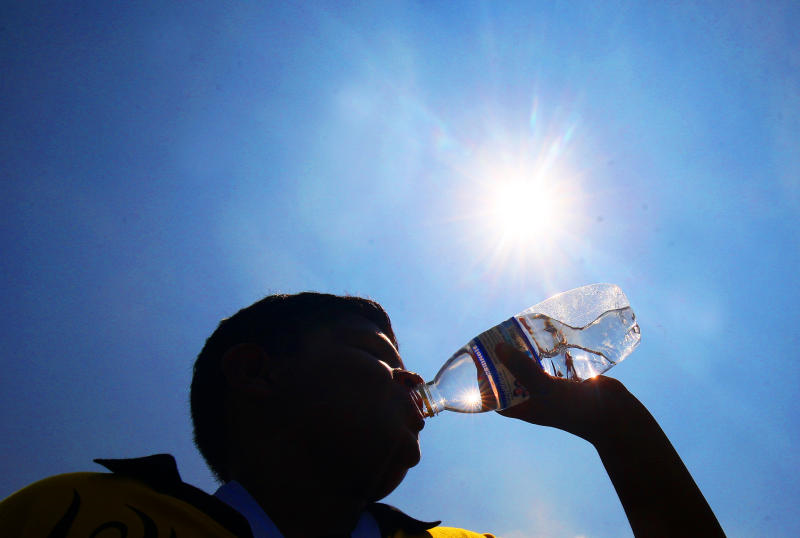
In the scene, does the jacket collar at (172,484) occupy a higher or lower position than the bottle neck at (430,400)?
lower

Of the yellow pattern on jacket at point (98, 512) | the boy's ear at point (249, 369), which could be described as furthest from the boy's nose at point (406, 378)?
the yellow pattern on jacket at point (98, 512)

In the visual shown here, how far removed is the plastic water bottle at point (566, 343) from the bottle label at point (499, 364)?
0.36 feet

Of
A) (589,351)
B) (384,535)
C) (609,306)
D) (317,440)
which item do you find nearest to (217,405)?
(317,440)

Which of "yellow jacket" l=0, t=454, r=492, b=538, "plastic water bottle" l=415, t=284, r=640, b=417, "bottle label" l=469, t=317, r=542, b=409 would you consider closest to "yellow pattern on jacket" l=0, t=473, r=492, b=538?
"yellow jacket" l=0, t=454, r=492, b=538

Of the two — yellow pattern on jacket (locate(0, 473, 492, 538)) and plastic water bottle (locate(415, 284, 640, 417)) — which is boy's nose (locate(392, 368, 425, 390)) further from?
yellow pattern on jacket (locate(0, 473, 492, 538))

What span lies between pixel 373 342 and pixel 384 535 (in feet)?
2.68

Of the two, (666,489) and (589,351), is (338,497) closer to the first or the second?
(666,489)

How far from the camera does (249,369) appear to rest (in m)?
2.07

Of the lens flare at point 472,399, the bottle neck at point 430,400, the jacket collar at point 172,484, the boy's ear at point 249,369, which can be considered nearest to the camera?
the jacket collar at point 172,484

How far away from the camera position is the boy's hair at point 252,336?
6.93ft

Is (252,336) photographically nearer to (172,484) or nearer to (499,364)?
(172,484)

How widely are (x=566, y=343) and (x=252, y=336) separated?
207 cm

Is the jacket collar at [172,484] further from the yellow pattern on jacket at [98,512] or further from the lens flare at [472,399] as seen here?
the lens flare at [472,399]

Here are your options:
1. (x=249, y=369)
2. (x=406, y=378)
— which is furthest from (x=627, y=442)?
(x=249, y=369)
